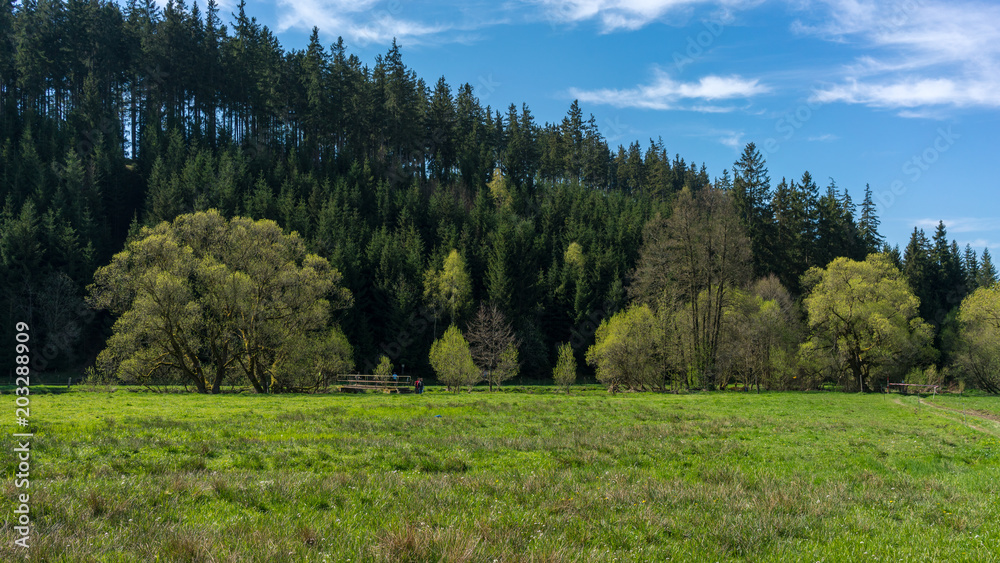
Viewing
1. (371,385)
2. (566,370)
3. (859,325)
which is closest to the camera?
(371,385)

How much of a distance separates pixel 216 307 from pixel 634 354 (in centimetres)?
3505

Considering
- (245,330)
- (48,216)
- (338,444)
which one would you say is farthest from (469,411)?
(48,216)

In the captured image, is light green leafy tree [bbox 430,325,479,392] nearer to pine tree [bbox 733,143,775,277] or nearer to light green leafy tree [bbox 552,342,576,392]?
light green leafy tree [bbox 552,342,576,392]

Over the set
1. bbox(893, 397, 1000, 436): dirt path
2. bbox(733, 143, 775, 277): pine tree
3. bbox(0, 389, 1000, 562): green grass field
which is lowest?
bbox(893, 397, 1000, 436): dirt path

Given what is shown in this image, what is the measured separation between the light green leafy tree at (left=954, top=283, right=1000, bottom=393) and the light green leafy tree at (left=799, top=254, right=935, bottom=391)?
3.48m

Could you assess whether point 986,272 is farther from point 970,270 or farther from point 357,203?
point 357,203

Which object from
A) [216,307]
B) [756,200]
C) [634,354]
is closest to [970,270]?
[756,200]

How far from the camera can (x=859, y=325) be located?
2132 inches

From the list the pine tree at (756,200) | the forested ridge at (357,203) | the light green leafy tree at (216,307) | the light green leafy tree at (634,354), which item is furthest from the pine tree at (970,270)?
the light green leafy tree at (216,307)

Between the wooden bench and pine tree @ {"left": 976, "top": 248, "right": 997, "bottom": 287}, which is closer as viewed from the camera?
the wooden bench

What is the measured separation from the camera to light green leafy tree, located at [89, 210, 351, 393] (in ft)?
124

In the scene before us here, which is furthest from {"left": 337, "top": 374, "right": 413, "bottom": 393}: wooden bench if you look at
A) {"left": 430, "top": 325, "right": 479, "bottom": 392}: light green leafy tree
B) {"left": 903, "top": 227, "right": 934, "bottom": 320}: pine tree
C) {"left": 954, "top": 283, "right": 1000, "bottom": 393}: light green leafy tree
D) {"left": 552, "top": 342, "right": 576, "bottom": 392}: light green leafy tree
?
{"left": 903, "top": 227, "right": 934, "bottom": 320}: pine tree

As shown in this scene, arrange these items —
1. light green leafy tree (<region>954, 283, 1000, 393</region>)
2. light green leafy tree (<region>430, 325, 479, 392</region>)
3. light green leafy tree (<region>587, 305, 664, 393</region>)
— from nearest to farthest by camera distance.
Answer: light green leafy tree (<region>587, 305, 664, 393</region>) → light green leafy tree (<region>954, 283, 1000, 393</region>) → light green leafy tree (<region>430, 325, 479, 392</region>)

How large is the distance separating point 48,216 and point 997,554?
89615 mm
